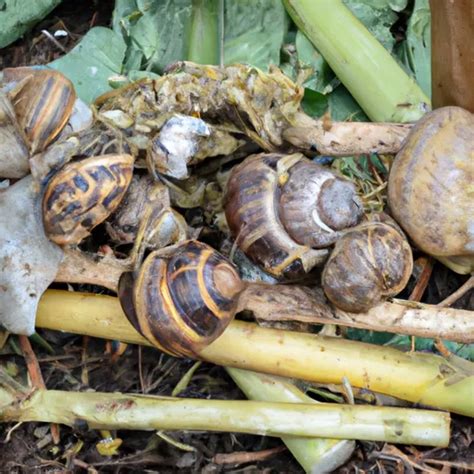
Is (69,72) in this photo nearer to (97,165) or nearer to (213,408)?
(97,165)

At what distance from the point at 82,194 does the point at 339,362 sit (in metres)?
0.73

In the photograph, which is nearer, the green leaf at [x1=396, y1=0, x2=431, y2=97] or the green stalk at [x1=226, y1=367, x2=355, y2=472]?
the green stalk at [x1=226, y1=367, x2=355, y2=472]

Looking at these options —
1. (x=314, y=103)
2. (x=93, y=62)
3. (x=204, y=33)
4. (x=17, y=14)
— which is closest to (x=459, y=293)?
(x=314, y=103)

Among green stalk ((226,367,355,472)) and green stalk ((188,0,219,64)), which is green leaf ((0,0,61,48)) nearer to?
green stalk ((188,0,219,64))

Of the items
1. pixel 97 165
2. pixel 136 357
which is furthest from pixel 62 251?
pixel 136 357

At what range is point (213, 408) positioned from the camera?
5.66 feet

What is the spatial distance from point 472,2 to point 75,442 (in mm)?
1440

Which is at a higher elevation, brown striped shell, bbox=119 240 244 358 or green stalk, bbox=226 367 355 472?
brown striped shell, bbox=119 240 244 358

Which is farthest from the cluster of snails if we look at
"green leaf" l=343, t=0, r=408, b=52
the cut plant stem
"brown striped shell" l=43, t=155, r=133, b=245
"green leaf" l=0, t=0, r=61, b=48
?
"green leaf" l=0, t=0, r=61, b=48

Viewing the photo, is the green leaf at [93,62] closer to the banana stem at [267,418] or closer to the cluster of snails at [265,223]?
the cluster of snails at [265,223]

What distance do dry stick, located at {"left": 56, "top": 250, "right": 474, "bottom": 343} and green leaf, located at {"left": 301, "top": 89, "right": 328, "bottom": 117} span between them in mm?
649

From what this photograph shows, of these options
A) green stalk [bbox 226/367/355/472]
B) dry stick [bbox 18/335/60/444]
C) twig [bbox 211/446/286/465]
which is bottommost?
twig [bbox 211/446/286/465]

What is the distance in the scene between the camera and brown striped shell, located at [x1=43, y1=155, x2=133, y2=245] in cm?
170

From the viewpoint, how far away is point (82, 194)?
1.70m
